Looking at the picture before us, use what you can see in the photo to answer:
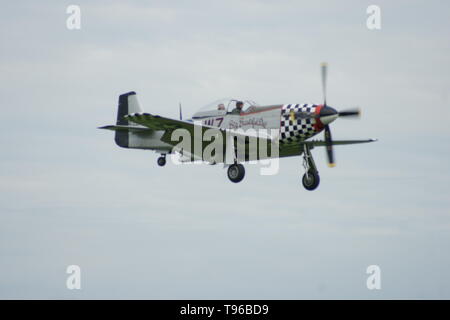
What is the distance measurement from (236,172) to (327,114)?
11.6 feet

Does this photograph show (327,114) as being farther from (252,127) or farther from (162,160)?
(162,160)

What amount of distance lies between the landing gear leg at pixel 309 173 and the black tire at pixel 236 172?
207 cm

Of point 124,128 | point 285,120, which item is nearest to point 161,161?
point 124,128

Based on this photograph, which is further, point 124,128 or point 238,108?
point 124,128

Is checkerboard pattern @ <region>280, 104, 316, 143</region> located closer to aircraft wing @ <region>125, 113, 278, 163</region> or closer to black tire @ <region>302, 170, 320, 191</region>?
aircraft wing @ <region>125, 113, 278, 163</region>

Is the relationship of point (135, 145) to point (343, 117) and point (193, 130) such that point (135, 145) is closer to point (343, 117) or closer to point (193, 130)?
point (193, 130)

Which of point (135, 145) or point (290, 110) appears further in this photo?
point (135, 145)

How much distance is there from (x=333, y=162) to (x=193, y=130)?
4.64 meters

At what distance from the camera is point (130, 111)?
28500 mm

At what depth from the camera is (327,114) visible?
21.9 meters

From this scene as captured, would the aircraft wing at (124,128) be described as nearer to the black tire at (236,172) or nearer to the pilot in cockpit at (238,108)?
the pilot in cockpit at (238,108)

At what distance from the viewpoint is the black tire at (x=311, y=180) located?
910 inches

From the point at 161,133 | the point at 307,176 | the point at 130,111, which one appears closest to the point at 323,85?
the point at 307,176

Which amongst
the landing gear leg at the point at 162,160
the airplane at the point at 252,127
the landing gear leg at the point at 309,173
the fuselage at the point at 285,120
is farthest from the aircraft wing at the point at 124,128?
the landing gear leg at the point at 309,173
